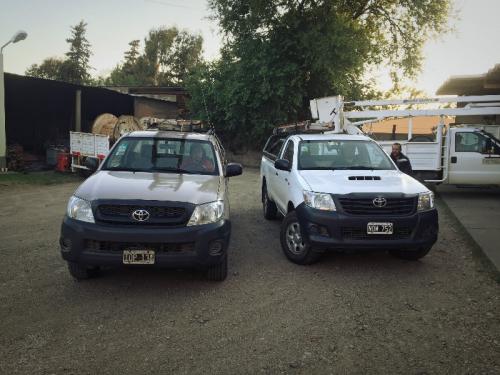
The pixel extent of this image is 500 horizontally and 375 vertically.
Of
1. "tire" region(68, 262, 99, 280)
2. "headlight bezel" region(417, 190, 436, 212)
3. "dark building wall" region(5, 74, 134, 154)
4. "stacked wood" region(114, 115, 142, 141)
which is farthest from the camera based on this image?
"dark building wall" region(5, 74, 134, 154)

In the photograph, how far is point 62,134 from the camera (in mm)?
20625

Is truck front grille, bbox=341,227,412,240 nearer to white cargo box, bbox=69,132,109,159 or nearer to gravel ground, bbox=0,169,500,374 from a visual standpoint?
gravel ground, bbox=0,169,500,374

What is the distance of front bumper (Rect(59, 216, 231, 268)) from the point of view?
14.7ft

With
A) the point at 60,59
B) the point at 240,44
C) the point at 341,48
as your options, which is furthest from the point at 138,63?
the point at 341,48

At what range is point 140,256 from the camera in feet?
14.8

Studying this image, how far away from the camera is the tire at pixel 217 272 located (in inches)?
201

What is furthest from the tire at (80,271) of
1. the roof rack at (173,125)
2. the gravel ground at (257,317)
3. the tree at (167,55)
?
the tree at (167,55)

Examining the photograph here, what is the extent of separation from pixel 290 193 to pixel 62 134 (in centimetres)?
1709

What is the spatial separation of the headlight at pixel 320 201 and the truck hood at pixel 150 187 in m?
1.19

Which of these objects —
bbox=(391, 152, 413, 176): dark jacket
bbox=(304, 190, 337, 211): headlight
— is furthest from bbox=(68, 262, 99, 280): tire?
bbox=(391, 152, 413, 176): dark jacket

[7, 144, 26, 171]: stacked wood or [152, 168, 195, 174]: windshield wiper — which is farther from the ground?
[152, 168, 195, 174]: windshield wiper

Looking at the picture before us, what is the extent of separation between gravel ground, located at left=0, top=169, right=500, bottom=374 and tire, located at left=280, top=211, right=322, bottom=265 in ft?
0.49

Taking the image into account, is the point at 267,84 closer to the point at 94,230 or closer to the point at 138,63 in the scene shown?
the point at 94,230

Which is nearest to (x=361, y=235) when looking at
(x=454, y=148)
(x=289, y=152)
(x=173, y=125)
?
(x=289, y=152)
